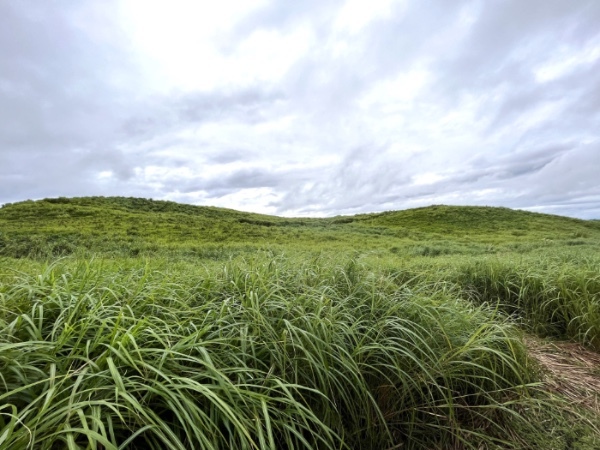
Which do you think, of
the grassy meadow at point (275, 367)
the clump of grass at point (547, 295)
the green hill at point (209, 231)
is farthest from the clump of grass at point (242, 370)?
the green hill at point (209, 231)

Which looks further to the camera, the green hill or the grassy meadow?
the green hill

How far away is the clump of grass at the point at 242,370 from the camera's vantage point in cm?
143

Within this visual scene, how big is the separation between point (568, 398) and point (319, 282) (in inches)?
87.0

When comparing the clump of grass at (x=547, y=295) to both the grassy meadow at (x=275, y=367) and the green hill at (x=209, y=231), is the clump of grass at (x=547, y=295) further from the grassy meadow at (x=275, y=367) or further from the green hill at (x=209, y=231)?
the green hill at (x=209, y=231)

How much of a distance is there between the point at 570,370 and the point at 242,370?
3234 millimetres

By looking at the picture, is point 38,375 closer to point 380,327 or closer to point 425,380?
point 380,327

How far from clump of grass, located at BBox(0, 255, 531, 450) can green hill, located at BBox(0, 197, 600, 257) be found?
9.34 m

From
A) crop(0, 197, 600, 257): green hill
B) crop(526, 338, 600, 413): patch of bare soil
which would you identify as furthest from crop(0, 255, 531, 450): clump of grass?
crop(0, 197, 600, 257): green hill

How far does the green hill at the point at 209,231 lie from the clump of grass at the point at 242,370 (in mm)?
9337

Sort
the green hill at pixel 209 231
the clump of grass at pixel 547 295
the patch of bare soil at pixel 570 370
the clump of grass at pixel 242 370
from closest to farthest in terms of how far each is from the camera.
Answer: the clump of grass at pixel 242 370, the patch of bare soil at pixel 570 370, the clump of grass at pixel 547 295, the green hill at pixel 209 231

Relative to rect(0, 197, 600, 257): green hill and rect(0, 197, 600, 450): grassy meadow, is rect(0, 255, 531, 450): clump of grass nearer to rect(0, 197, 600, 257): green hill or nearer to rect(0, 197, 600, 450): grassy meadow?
rect(0, 197, 600, 450): grassy meadow

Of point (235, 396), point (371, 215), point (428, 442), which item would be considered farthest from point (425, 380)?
point (371, 215)

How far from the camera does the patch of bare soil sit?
2633 millimetres

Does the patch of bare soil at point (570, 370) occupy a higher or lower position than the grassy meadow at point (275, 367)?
lower
